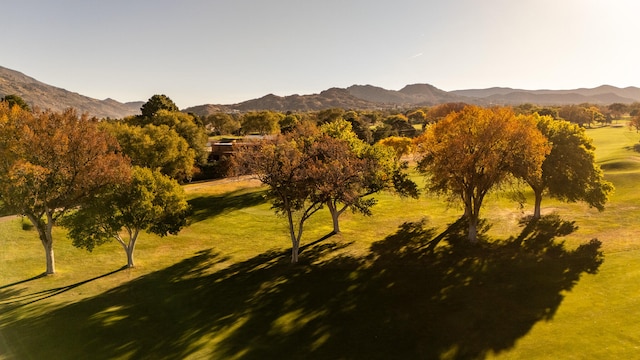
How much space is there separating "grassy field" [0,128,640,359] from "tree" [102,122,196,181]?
73.8 feet

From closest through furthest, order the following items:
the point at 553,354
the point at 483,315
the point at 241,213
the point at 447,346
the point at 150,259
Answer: the point at 553,354
the point at 447,346
the point at 483,315
the point at 150,259
the point at 241,213

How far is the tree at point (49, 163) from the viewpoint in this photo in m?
34.7

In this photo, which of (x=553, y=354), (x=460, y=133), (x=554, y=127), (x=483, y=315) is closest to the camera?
(x=553, y=354)

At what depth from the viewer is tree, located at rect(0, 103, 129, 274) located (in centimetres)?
3466

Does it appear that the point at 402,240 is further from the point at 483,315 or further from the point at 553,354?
the point at 553,354

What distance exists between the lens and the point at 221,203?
216 feet

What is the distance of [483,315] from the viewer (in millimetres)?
26547

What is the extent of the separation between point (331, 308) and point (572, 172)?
118 feet

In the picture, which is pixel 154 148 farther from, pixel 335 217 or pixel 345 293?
pixel 345 293

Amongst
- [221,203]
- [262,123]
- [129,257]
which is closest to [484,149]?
[129,257]

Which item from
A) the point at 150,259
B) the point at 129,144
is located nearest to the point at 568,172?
the point at 150,259

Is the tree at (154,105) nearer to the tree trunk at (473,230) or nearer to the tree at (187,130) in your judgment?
the tree at (187,130)

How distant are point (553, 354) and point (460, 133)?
78.3ft

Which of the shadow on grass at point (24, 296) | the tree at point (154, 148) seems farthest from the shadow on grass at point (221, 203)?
the shadow on grass at point (24, 296)
